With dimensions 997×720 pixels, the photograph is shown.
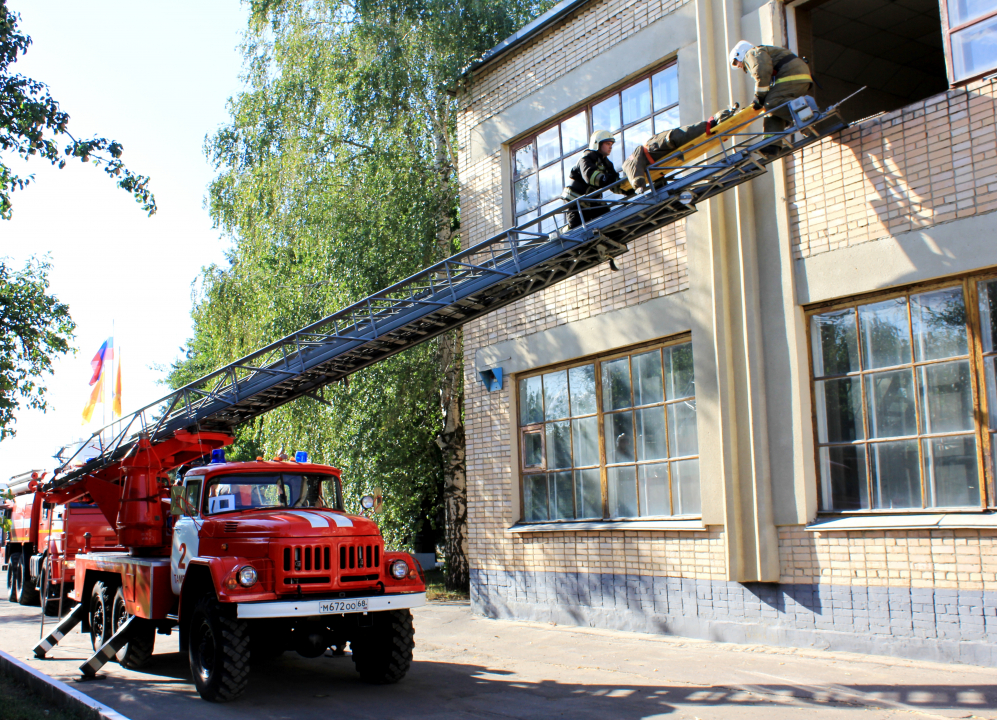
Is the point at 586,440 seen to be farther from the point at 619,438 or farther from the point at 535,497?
the point at 535,497

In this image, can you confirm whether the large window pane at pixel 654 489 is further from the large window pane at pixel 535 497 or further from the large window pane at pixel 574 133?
the large window pane at pixel 574 133

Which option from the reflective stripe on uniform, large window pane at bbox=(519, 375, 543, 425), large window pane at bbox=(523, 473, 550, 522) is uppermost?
the reflective stripe on uniform

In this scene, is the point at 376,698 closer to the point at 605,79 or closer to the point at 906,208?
the point at 906,208

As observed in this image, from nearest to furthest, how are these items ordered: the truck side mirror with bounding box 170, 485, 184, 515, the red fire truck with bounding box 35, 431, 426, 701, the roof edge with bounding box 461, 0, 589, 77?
the red fire truck with bounding box 35, 431, 426, 701 → the truck side mirror with bounding box 170, 485, 184, 515 → the roof edge with bounding box 461, 0, 589, 77

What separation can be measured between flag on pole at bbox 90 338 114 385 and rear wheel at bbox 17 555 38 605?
14.6 meters

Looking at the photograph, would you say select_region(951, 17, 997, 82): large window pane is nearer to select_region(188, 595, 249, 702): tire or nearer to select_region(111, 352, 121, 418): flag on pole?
select_region(188, 595, 249, 702): tire

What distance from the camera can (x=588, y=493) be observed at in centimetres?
1136

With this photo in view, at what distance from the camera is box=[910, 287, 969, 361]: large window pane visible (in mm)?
7781

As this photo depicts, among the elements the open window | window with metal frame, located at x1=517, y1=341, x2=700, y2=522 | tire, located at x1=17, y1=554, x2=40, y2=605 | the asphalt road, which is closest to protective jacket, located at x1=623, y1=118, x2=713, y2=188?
the open window

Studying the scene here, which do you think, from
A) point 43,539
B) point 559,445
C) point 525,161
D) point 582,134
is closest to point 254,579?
point 559,445

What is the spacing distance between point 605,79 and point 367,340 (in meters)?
4.99

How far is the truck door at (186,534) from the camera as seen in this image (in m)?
8.34

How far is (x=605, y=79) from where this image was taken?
37.3 ft

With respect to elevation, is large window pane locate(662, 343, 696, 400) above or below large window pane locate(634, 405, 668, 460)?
above
